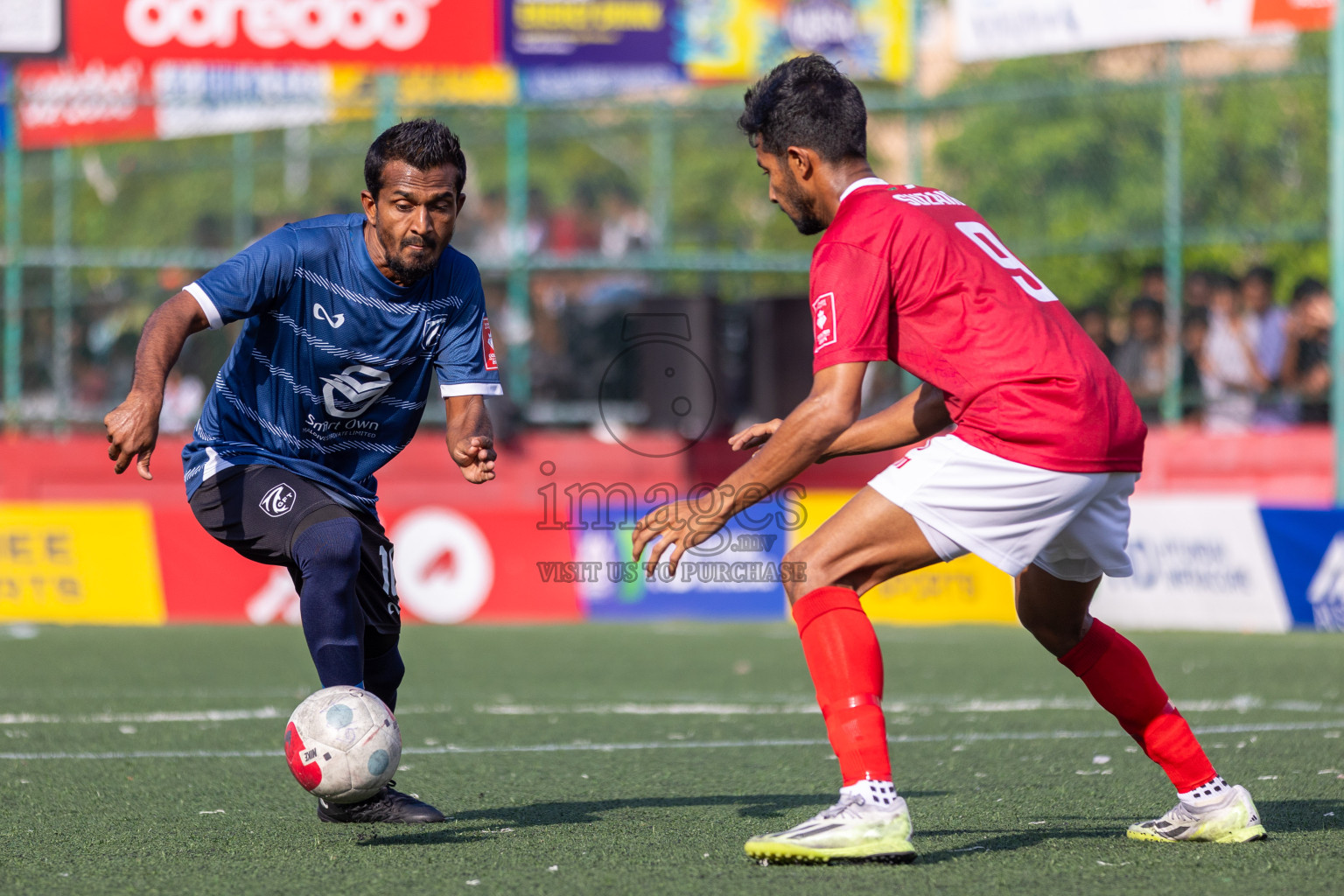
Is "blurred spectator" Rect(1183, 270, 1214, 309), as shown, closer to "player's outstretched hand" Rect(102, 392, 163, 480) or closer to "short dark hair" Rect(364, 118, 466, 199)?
"short dark hair" Rect(364, 118, 466, 199)

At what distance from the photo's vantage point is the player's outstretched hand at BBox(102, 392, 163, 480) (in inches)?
182

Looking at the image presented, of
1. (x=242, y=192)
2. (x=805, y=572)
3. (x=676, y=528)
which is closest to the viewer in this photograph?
(x=676, y=528)

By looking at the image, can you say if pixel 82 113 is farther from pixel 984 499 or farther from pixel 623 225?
pixel 984 499

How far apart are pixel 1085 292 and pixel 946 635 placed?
501 cm

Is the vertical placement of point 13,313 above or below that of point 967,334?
below

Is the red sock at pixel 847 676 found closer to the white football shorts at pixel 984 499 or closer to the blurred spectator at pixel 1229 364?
the white football shorts at pixel 984 499

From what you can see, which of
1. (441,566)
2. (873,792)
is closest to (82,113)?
(441,566)

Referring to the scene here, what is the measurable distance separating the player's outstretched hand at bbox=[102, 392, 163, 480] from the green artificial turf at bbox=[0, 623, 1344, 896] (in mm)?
1076

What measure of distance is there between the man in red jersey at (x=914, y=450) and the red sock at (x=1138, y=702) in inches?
13.5

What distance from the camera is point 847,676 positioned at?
431cm

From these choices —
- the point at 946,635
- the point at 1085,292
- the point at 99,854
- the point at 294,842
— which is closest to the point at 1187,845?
the point at 294,842

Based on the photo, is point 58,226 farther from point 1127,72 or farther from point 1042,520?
point 1127,72

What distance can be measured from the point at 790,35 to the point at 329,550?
1540 cm

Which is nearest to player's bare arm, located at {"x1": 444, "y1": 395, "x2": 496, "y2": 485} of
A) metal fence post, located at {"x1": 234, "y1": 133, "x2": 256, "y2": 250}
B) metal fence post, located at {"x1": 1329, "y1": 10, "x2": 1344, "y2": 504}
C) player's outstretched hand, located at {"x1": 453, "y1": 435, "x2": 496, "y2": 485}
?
player's outstretched hand, located at {"x1": 453, "y1": 435, "x2": 496, "y2": 485}
